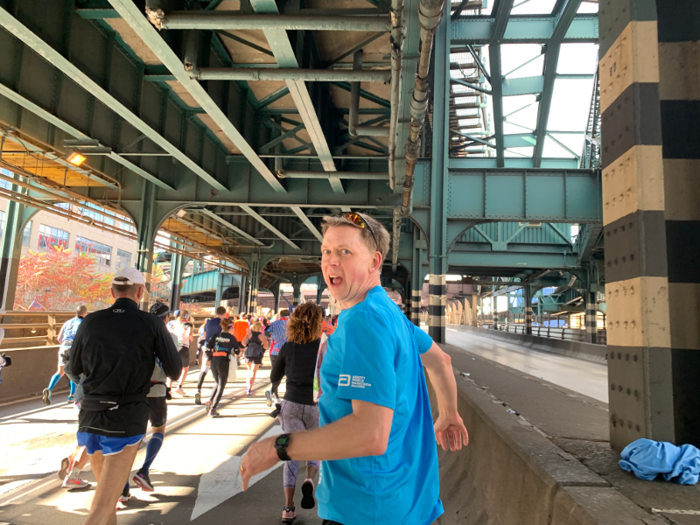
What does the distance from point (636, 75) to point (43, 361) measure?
518 inches

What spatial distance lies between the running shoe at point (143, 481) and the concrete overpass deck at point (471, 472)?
9 centimetres

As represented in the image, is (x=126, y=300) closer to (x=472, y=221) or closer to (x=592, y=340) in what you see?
(x=472, y=221)

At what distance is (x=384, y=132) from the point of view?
32.7 ft

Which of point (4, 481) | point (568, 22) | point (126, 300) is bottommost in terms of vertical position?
point (4, 481)

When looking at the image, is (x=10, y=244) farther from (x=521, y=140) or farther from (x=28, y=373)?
(x=521, y=140)

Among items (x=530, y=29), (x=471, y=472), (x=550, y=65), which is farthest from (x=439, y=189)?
(x=471, y=472)

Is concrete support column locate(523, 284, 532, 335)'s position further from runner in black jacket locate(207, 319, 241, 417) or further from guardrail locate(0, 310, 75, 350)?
runner in black jacket locate(207, 319, 241, 417)

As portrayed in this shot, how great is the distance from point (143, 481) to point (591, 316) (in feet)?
105

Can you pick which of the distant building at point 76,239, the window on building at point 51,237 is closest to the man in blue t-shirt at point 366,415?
the distant building at point 76,239

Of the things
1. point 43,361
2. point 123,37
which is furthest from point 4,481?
point 123,37

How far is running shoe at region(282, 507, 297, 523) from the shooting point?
4.50 metres

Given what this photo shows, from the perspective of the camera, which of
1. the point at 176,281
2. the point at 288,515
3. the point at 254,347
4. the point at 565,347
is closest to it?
the point at 288,515

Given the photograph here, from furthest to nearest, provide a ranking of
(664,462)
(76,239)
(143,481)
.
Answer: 1. (76,239)
2. (143,481)
3. (664,462)

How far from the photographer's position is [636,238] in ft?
8.96
